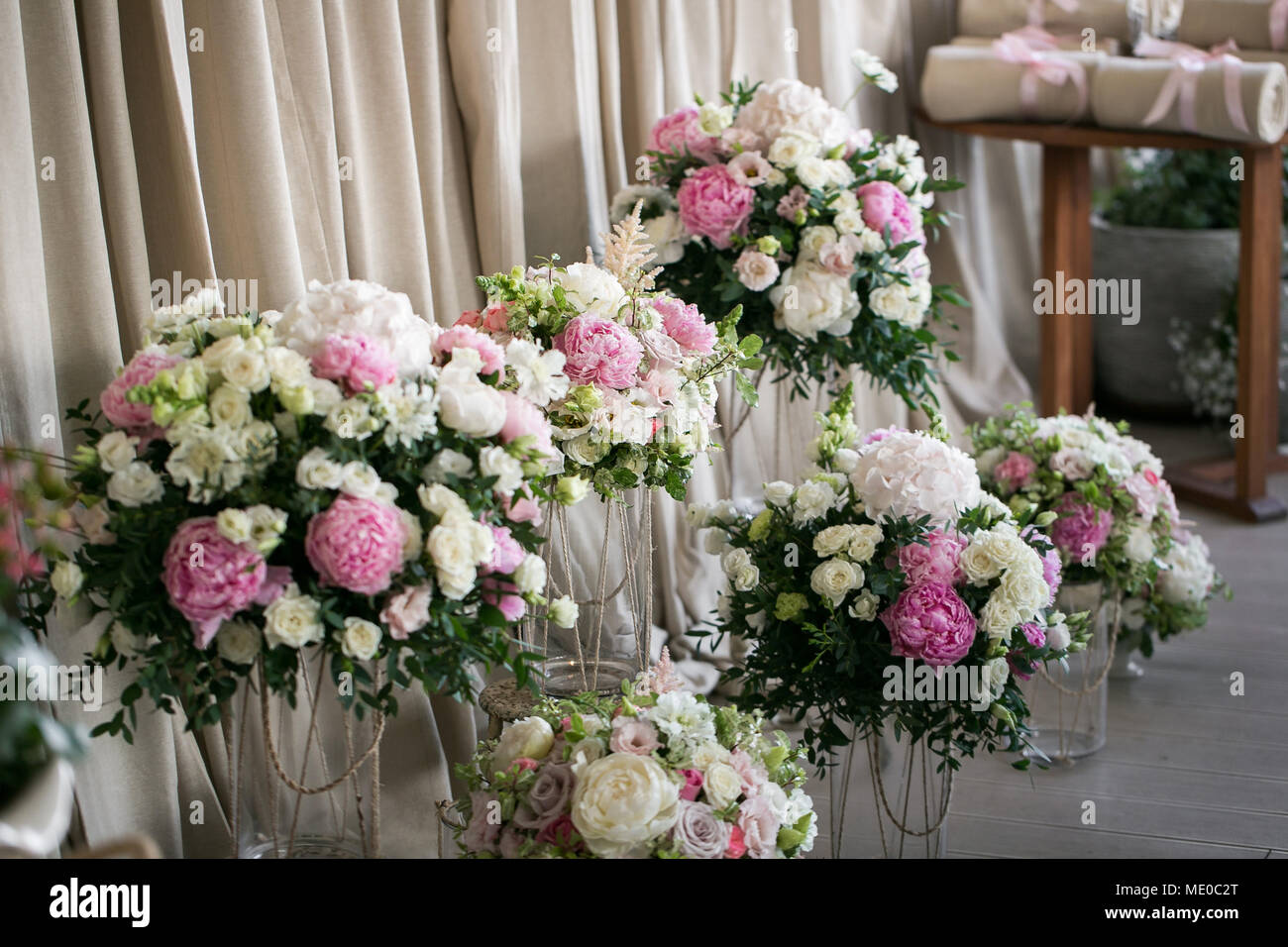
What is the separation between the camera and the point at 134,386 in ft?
3.97

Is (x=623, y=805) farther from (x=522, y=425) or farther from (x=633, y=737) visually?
(x=522, y=425)

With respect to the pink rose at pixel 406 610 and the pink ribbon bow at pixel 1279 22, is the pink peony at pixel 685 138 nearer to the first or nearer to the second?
the pink rose at pixel 406 610

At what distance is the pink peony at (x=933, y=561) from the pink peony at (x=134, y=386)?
36.0 inches

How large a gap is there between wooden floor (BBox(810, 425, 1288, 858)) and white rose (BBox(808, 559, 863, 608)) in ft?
1.75

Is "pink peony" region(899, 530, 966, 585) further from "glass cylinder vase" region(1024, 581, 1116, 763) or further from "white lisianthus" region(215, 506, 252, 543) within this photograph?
"white lisianthus" region(215, 506, 252, 543)

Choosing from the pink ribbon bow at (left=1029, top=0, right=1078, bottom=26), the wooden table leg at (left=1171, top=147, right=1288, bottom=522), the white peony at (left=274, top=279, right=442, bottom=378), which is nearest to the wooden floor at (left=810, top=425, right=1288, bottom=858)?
the wooden table leg at (left=1171, top=147, right=1288, bottom=522)

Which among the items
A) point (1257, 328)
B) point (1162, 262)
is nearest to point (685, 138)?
point (1257, 328)

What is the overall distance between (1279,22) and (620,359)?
2.71 meters

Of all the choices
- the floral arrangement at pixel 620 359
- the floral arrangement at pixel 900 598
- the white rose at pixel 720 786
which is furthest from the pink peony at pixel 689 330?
the white rose at pixel 720 786

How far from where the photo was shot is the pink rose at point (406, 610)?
4.00ft

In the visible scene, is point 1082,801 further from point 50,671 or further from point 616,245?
point 50,671

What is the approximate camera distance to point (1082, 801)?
7.22 ft

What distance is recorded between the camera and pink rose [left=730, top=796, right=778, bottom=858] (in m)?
1.31
